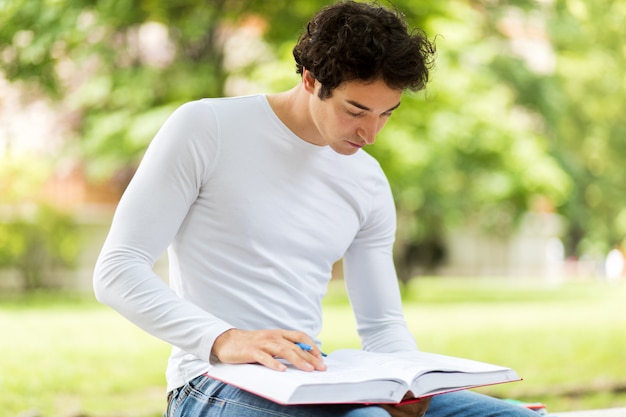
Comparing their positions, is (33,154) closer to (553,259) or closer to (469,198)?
(469,198)

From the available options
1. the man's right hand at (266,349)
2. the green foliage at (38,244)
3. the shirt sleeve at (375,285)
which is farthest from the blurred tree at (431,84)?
the man's right hand at (266,349)

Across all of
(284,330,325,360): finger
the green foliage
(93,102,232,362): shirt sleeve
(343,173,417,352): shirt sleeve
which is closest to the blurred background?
the green foliage

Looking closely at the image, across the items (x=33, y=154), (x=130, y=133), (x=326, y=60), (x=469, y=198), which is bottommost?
(x=326, y=60)

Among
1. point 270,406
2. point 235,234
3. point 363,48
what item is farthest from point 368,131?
point 270,406

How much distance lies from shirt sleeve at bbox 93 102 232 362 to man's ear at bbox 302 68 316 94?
194 mm

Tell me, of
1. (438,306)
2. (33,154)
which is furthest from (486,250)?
(33,154)

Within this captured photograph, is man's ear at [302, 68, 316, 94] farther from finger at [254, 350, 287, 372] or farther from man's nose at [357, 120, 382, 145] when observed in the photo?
finger at [254, 350, 287, 372]

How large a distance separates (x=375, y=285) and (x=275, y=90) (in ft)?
17.4

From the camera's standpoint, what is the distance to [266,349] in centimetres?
126

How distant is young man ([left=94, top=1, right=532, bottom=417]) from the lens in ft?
4.29

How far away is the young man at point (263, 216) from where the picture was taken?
4.29 feet

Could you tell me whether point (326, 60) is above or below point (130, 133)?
below

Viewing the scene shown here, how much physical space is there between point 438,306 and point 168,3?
4741 mm

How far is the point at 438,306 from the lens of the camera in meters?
9.84
